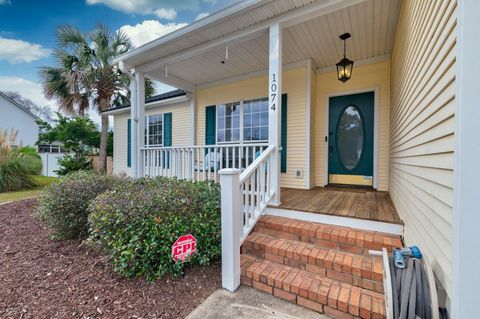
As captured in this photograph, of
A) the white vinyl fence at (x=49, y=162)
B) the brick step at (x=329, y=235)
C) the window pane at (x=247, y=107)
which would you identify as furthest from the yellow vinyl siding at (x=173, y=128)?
the white vinyl fence at (x=49, y=162)

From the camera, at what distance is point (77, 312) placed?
186 cm

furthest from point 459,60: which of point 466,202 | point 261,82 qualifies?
point 261,82

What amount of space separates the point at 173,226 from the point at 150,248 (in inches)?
11.6

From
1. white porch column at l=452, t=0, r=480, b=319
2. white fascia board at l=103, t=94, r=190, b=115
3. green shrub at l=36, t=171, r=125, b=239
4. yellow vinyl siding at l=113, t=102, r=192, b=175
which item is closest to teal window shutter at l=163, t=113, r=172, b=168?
yellow vinyl siding at l=113, t=102, r=192, b=175

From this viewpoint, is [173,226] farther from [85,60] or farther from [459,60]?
[85,60]

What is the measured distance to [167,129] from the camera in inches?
287

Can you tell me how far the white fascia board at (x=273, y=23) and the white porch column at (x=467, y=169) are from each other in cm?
238

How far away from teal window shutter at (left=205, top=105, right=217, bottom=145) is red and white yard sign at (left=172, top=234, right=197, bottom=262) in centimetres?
407

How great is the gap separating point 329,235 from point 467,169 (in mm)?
1683

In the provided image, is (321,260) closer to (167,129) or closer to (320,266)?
(320,266)

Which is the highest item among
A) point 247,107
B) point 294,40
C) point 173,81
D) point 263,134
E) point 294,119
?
point 294,40

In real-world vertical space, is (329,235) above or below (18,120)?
below

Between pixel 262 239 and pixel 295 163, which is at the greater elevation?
pixel 295 163

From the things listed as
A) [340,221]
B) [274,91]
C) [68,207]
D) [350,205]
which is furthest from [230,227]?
[68,207]
